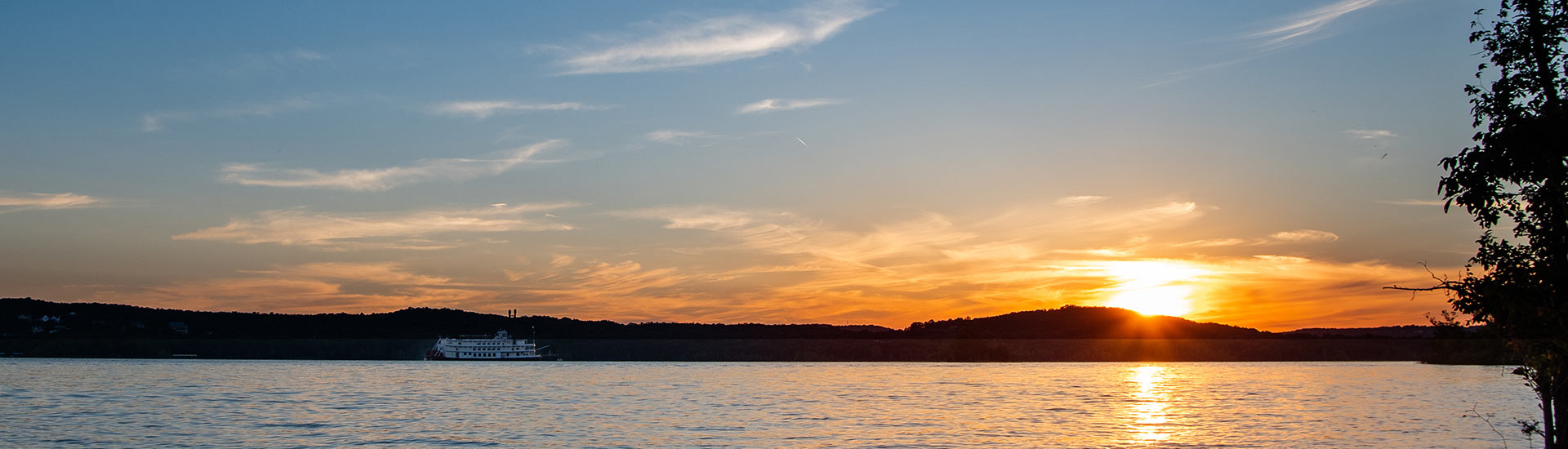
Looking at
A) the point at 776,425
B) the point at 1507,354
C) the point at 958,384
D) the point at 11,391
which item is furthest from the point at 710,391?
the point at 1507,354

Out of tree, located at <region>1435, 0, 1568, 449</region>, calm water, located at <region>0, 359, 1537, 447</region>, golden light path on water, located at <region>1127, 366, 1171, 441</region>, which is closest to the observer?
tree, located at <region>1435, 0, 1568, 449</region>

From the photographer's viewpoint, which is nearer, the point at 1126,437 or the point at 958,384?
the point at 1126,437

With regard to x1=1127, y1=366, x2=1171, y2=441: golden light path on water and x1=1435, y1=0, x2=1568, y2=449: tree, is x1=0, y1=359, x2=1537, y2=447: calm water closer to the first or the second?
x1=1127, y1=366, x2=1171, y2=441: golden light path on water

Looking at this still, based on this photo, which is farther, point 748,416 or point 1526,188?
point 748,416

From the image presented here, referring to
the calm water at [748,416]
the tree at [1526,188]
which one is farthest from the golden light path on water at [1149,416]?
the tree at [1526,188]

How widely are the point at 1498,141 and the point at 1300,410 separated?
55067 millimetres

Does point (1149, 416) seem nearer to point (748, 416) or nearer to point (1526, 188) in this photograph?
point (748, 416)

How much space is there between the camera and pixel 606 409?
7162cm

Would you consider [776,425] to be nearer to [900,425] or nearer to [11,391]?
[900,425]

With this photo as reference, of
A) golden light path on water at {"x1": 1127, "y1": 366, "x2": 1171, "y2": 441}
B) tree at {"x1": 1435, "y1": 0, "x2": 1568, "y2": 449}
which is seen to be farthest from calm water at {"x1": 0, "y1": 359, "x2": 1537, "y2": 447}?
tree at {"x1": 1435, "y1": 0, "x2": 1568, "y2": 449}

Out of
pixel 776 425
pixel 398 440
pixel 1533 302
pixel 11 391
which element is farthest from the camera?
pixel 11 391

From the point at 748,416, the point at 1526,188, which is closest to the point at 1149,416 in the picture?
the point at 748,416

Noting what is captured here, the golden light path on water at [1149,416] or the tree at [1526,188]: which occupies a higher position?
the tree at [1526,188]

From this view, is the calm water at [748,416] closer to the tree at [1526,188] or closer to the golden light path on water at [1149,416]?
the golden light path on water at [1149,416]
